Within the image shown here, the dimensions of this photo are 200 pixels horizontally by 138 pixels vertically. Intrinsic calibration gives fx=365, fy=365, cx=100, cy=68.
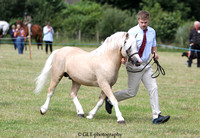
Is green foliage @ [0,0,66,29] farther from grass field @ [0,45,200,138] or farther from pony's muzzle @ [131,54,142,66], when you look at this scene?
pony's muzzle @ [131,54,142,66]

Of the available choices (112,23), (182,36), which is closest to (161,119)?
(182,36)

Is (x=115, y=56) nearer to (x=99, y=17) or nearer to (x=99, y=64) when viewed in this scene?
(x=99, y=64)

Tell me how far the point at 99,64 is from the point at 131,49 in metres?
0.69

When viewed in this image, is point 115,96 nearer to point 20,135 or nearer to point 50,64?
point 50,64

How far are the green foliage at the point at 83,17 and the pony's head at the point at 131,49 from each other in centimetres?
3484

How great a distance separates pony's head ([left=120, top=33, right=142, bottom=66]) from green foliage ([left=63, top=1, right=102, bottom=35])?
34835 mm

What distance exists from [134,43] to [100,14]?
3955 centimetres

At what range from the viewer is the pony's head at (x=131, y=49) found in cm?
640

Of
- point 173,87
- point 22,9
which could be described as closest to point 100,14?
point 22,9

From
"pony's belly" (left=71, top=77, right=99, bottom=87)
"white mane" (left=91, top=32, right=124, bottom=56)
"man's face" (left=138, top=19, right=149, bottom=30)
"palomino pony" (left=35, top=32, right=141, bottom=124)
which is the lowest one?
"pony's belly" (left=71, top=77, right=99, bottom=87)

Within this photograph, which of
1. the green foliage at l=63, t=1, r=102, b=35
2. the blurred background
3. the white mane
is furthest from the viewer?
the green foliage at l=63, t=1, r=102, b=35

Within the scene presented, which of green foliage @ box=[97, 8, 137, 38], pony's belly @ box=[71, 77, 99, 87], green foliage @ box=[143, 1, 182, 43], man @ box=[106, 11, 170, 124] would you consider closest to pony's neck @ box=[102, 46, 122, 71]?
man @ box=[106, 11, 170, 124]

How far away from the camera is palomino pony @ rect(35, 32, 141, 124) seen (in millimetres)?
6531

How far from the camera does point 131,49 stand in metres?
6.45
